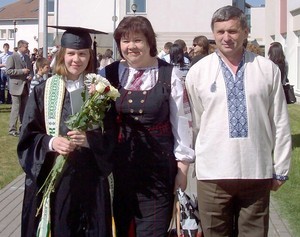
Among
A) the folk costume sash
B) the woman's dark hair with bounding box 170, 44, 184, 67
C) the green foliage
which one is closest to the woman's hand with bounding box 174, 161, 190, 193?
the folk costume sash

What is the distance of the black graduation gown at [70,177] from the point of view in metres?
3.85

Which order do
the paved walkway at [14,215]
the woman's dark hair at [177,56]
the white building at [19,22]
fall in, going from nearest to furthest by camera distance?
the paved walkway at [14,215]
the woman's dark hair at [177,56]
the white building at [19,22]

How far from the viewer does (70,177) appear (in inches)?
152

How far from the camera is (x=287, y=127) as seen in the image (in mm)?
3916

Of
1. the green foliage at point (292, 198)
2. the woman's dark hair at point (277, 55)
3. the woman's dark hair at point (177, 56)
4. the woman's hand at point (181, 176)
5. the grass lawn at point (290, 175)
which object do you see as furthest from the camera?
the woman's dark hair at point (177, 56)

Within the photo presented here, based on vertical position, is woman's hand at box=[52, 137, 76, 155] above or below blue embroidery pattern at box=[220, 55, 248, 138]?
below

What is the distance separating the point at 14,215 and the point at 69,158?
3.17 m

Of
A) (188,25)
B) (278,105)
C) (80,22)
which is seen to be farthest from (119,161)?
(80,22)

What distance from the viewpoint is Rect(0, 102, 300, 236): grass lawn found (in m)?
6.68

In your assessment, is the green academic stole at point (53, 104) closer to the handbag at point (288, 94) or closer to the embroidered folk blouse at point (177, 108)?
the embroidered folk blouse at point (177, 108)

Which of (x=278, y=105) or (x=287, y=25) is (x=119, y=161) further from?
(x=287, y=25)

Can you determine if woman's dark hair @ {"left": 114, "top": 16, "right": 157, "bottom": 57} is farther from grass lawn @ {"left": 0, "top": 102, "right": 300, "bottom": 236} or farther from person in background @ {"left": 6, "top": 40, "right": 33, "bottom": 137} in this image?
person in background @ {"left": 6, "top": 40, "right": 33, "bottom": 137}

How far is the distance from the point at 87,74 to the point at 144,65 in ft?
1.27

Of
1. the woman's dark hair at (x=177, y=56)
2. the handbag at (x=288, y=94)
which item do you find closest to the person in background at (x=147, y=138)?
the handbag at (x=288, y=94)
